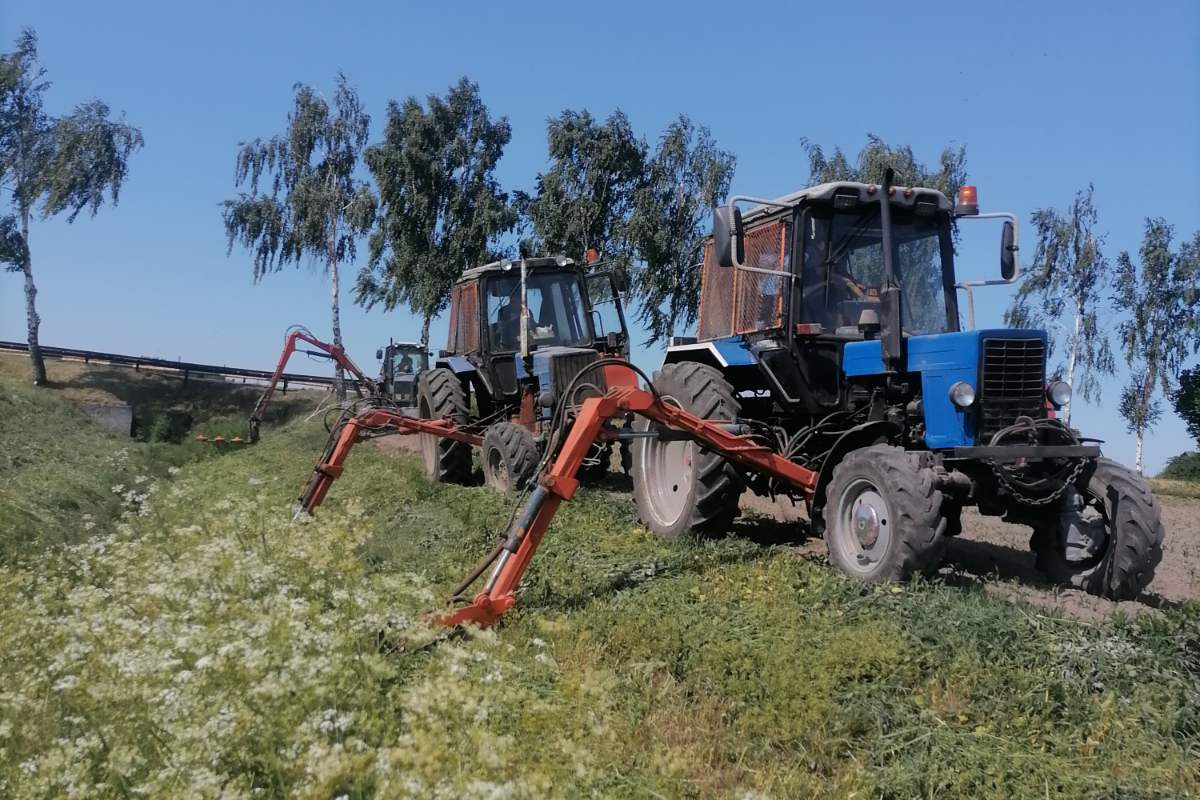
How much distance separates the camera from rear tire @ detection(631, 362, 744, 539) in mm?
6523

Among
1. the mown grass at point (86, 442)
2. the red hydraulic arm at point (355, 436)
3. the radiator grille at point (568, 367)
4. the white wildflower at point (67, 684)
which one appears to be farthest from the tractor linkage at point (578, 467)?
the red hydraulic arm at point (355, 436)

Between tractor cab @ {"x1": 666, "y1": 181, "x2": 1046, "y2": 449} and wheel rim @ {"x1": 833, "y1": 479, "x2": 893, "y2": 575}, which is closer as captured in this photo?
wheel rim @ {"x1": 833, "y1": 479, "x2": 893, "y2": 575}

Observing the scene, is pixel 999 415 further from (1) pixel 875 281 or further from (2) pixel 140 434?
(2) pixel 140 434

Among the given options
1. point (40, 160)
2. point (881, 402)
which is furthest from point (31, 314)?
point (881, 402)

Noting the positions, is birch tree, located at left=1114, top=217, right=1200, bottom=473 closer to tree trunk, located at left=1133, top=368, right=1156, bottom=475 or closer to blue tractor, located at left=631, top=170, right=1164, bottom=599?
tree trunk, located at left=1133, top=368, right=1156, bottom=475

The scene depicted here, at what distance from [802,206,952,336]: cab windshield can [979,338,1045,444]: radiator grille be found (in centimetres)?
101

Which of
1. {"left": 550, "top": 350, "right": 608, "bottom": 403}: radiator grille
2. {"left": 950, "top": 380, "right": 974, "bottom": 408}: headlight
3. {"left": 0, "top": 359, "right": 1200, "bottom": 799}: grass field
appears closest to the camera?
{"left": 0, "top": 359, "right": 1200, "bottom": 799}: grass field

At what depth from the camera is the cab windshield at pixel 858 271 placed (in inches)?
257

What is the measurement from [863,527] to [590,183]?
1949 centimetres

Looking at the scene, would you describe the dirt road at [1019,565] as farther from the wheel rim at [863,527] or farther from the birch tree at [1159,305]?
the birch tree at [1159,305]

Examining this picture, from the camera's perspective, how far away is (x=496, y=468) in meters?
A: 9.71

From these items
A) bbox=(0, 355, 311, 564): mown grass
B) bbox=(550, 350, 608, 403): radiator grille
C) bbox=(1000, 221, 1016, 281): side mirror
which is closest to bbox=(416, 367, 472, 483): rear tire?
bbox=(550, 350, 608, 403): radiator grille

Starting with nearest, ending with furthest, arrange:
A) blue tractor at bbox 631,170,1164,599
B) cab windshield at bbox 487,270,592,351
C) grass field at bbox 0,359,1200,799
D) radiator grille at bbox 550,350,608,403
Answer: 1. grass field at bbox 0,359,1200,799
2. blue tractor at bbox 631,170,1164,599
3. radiator grille at bbox 550,350,608,403
4. cab windshield at bbox 487,270,592,351

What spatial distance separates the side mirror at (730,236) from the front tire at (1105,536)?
2.36 m
